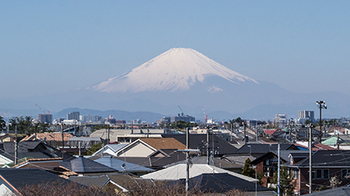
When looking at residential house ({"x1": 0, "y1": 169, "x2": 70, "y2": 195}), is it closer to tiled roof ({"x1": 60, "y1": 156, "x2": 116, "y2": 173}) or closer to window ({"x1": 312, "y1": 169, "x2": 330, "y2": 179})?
tiled roof ({"x1": 60, "y1": 156, "x2": 116, "y2": 173})

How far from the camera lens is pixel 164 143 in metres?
63.2

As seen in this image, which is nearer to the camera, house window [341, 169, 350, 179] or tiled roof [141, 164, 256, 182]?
tiled roof [141, 164, 256, 182]

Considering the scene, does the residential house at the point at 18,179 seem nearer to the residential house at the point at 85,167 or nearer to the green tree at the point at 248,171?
the residential house at the point at 85,167

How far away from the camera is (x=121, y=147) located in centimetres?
6438

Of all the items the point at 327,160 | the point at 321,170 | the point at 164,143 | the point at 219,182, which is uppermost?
the point at 219,182

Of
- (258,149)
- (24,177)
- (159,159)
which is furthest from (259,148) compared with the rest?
(24,177)

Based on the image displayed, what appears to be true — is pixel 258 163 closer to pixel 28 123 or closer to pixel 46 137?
pixel 46 137

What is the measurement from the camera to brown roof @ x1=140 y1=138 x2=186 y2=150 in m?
61.6

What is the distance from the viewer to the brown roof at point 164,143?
61594mm

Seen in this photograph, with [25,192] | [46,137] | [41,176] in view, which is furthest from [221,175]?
[46,137]

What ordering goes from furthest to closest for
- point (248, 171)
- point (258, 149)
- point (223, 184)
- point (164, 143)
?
point (258, 149) → point (164, 143) → point (248, 171) → point (223, 184)

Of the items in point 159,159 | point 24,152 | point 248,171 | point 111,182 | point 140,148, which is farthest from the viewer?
point 140,148

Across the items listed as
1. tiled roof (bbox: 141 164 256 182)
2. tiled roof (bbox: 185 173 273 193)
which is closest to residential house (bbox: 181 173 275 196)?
tiled roof (bbox: 185 173 273 193)

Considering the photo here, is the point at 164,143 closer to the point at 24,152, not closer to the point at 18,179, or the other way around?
the point at 24,152
